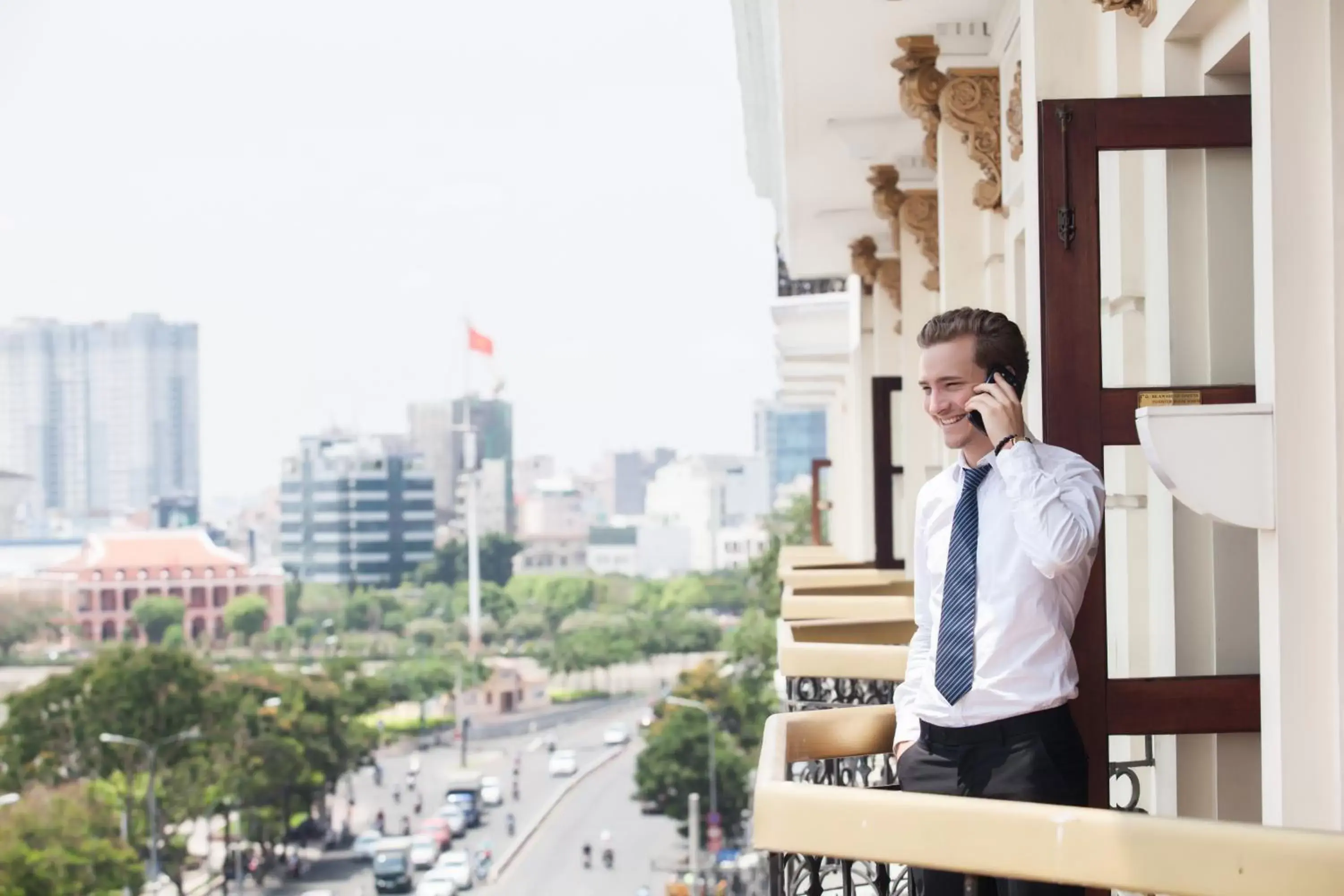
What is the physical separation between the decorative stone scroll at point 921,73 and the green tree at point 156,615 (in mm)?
74116

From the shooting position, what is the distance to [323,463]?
→ 325ft

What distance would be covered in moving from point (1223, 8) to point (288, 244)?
101641mm

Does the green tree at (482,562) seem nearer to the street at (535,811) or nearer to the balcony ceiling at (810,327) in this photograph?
the street at (535,811)

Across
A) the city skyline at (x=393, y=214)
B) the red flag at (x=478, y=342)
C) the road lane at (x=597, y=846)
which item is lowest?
the road lane at (x=597, y=846)

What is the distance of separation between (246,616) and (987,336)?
A: 75899 mm

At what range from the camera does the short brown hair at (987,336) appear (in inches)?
89.4

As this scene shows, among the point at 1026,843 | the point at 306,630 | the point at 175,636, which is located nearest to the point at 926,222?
the point at 1026,843

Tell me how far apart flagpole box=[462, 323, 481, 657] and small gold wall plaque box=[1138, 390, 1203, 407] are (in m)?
76.2

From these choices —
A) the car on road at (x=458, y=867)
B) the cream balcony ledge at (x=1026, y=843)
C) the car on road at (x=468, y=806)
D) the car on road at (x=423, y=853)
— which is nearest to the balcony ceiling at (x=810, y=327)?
the cream balcony ledge at (x=1026, y=843)

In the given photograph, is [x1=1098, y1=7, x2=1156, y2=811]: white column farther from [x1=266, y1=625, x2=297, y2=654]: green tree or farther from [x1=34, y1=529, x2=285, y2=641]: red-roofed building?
[x1=34, y1=529, x2=285, y2=641]: red-roofed building

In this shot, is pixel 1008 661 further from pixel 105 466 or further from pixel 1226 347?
pixel 105 466

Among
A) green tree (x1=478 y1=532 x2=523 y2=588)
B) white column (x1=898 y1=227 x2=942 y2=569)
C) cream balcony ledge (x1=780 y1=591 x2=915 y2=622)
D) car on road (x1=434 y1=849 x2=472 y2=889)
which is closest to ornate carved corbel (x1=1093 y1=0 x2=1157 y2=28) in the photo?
cream balcony ledge (x1=780 y1=591 x2=915 y2=622)

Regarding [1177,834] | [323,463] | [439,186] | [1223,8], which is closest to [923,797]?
[1177,834]

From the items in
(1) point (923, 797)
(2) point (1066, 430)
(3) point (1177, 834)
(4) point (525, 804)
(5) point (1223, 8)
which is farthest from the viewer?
(4) point (525, 804)
